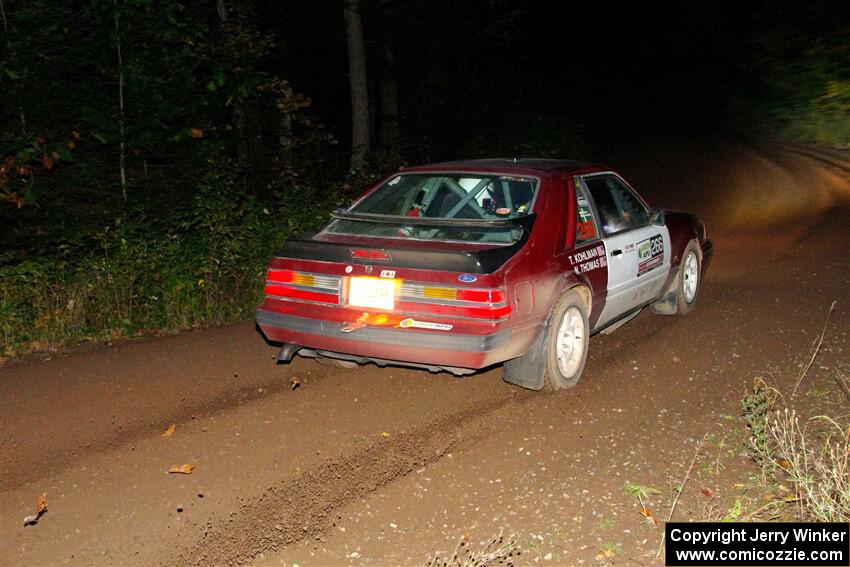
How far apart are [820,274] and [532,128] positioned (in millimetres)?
13432

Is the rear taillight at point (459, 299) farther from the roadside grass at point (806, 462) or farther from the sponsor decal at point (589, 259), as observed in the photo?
the roadside grass at point (806, 462)

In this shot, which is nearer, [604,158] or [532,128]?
[532,128]

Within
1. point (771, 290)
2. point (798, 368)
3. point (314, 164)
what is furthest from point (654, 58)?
point (798, 368)

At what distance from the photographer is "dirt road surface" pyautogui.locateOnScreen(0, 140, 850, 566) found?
13.0 ft

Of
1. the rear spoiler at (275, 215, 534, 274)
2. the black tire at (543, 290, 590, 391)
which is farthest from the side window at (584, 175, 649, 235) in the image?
the rear spoiler at (275, 215, 534, 274)

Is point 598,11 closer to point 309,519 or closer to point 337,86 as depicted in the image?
point 337,86

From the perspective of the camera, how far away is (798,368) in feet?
21.3

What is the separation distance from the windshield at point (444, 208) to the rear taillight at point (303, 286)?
58 cm

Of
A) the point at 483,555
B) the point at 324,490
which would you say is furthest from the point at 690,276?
the point at 483,555

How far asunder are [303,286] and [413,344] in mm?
963

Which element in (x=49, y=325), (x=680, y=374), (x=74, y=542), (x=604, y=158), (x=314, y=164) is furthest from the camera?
(x=604, y=158)

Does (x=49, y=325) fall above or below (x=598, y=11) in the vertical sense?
below

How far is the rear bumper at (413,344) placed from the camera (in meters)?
5.21

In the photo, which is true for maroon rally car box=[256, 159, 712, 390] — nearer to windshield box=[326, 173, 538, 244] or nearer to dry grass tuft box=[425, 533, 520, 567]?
windshield box=[326, 173, 538, 244]
